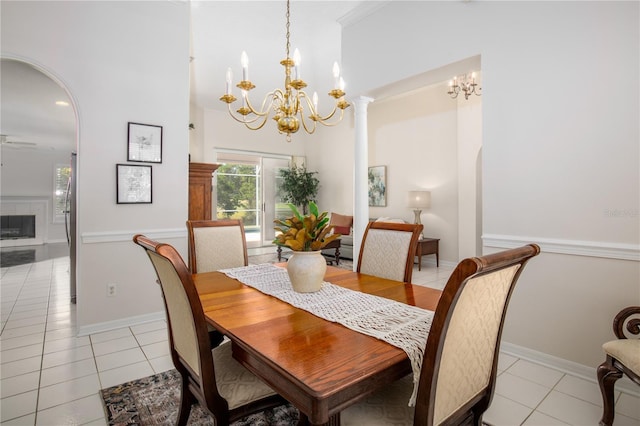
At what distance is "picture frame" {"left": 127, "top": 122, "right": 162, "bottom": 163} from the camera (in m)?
3.08

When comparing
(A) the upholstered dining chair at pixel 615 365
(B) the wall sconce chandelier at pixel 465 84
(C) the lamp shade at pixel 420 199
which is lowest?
(A) the upholstered dining chair at pixel 615 365

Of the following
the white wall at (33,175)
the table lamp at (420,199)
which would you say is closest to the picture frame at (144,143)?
the table lamp at (420,199)

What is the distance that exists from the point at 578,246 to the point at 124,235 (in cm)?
366

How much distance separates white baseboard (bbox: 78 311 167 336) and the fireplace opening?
833cm

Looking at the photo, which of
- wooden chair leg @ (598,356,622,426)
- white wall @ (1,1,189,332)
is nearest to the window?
white wall @ (1,1,189,332)

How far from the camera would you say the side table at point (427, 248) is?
17.8ft

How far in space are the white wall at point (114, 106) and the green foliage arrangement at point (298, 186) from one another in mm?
4527

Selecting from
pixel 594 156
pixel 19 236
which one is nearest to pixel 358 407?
pixel 594 156

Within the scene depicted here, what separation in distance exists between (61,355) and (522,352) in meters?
3.51

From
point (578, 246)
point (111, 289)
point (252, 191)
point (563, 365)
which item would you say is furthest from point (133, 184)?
point (252, 191)

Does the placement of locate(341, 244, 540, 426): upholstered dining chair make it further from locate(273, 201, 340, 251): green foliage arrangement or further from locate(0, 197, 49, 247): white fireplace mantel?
locate(0, 197, 49, 247): white fireplace mantel

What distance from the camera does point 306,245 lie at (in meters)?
1.68

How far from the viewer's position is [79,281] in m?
2.92

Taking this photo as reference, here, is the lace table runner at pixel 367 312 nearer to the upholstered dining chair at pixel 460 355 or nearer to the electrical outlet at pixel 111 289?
the upholstered dining chair at pixel 460 355
